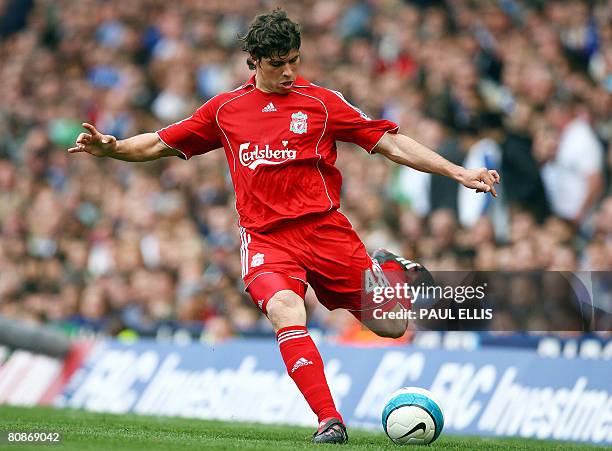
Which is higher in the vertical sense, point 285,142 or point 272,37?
point 272,37

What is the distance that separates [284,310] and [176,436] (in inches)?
42.5

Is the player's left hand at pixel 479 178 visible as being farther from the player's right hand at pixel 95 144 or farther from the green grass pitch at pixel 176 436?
the player's right hand at pixel 95 144

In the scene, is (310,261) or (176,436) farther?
(310,261)

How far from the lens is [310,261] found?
7.92 m

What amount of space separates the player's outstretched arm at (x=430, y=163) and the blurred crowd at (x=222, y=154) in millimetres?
2906

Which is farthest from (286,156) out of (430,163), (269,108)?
(430,163)

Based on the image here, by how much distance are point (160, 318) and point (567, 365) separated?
5.84m

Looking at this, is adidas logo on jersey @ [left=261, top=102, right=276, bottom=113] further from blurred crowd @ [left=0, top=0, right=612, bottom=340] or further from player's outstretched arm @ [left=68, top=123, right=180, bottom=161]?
blurred crowd @ [left=0, top=0, right=612, bottom=340]

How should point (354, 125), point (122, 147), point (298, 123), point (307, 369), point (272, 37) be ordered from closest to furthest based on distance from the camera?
point (307, 369), point (272, 37), point (298, 123), point (354, 125), point (122, 147)

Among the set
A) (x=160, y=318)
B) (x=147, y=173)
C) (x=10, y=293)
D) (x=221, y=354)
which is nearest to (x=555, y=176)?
(x=221, y=354)

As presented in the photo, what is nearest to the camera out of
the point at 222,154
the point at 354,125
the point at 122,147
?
the point at 354,125

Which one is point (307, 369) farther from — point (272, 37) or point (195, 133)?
point (272, 37)

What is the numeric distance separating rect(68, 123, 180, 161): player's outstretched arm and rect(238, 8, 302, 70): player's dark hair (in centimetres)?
96

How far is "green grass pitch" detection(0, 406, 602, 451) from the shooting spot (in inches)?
271
